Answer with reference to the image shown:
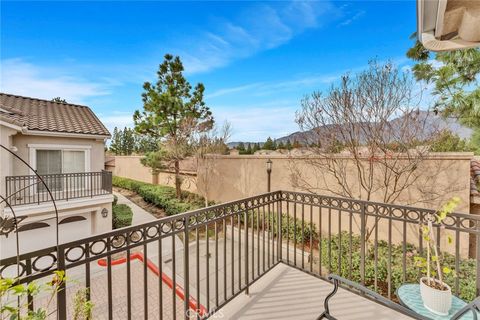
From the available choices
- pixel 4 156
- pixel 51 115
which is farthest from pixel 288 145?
pixel 51 115

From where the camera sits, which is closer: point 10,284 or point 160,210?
point 10,284

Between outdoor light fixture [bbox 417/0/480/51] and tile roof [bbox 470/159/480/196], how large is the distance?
517cm

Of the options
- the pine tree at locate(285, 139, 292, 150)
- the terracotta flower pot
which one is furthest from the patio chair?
the pine tree at locate(285, 139, 292, 150)

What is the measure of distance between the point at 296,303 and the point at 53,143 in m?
10.4

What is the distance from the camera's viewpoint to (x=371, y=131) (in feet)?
17.5

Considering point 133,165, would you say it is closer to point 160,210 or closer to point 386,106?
point 160,210

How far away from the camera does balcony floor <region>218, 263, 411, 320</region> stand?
2461 millimetres

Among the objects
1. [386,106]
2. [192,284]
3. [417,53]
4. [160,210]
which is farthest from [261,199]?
[160,210]

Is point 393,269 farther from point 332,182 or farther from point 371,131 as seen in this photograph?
point 332,182

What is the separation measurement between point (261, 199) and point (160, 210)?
37.7ft

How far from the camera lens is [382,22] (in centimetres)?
630

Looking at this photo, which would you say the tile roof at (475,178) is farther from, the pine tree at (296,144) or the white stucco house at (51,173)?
the white stucco house at (51,173)

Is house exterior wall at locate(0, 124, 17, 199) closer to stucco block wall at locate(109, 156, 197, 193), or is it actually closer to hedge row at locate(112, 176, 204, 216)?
hedge row at locate(112, 176, 204, 216)

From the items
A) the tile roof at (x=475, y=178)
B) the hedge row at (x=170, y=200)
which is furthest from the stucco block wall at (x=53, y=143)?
the tile roof at (x=475, y=178)
